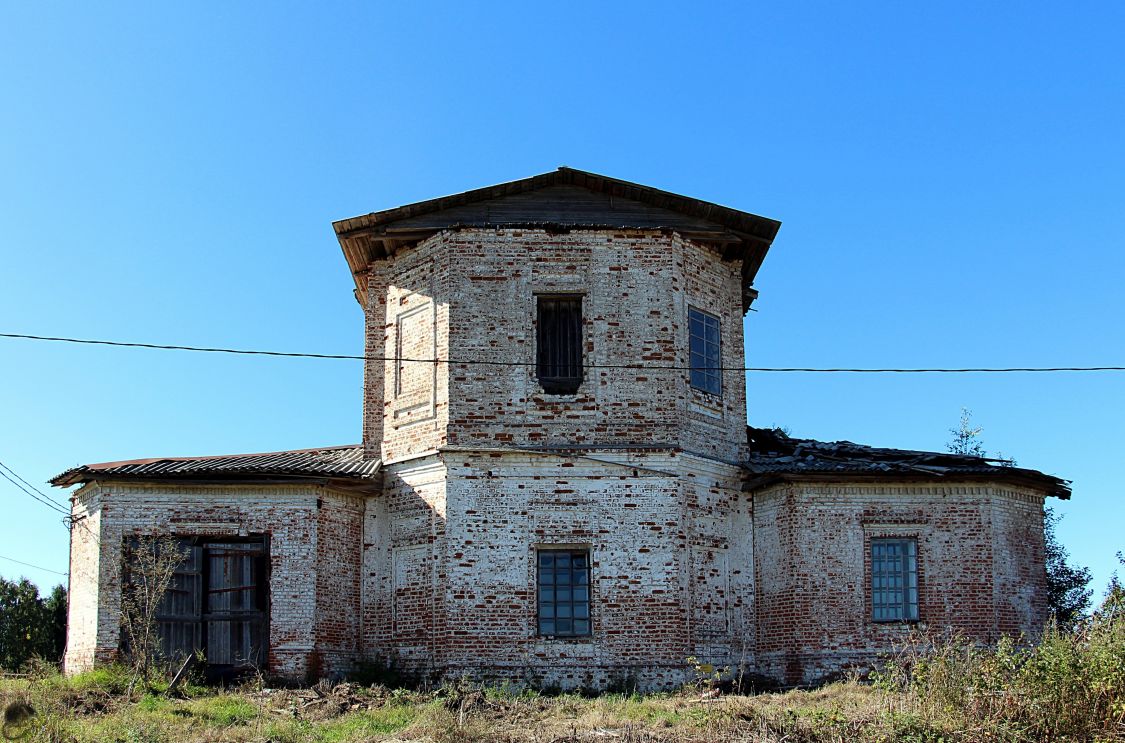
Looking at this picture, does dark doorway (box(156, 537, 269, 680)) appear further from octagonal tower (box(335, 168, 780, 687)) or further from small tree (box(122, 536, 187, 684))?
octagonal tower (box(335, 168, 780, 687))

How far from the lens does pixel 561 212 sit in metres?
20.9

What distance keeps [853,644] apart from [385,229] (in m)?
10.1

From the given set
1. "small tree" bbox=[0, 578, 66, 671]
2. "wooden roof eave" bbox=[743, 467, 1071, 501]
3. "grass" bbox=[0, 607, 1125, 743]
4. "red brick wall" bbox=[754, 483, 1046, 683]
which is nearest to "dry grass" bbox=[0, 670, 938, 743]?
"grass" bbox=[0, 607, 1125, 743]

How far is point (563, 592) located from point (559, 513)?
123 cm

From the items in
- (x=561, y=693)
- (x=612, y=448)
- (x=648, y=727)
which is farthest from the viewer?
(x=612, y=448)

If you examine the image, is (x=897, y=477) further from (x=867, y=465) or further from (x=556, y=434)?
(x=556, y=434)

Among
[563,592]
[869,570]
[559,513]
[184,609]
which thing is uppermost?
[559,513]

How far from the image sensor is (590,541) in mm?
19531

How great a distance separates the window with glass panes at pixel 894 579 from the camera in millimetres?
19828

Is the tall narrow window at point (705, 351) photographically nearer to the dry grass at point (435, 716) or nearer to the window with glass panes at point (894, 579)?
Answer: the window with glass panes at point (894, 579)

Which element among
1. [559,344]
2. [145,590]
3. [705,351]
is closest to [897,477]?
[705,351]

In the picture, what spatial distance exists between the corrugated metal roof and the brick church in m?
0.06

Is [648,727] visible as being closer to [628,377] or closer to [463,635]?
[463,635]

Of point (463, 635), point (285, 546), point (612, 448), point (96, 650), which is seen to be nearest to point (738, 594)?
point (612, 448)
